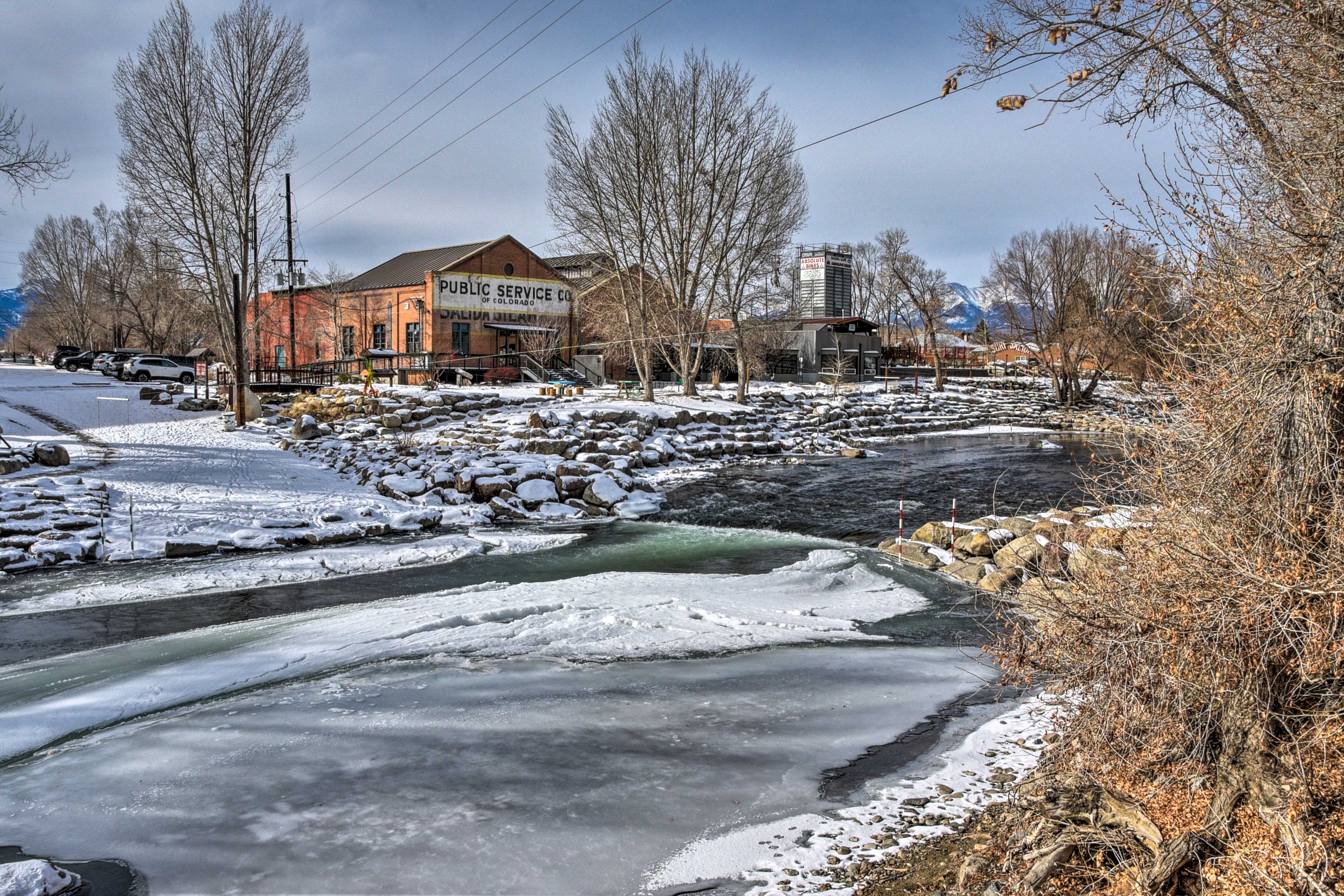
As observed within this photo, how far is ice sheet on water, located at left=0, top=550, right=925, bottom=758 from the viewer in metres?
7.20

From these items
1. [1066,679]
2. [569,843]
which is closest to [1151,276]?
[1066,679]

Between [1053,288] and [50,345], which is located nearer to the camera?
[1053,288]

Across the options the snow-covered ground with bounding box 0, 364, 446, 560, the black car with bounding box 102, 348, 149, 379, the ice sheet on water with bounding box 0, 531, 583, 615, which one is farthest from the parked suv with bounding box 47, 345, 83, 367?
the ice sheet on water with bounding box 0, 531, 583, 615

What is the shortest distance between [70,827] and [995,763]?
589 centimetres

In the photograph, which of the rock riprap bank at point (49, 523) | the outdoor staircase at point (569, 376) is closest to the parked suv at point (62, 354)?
the outdoor staircase at point (569, 376)

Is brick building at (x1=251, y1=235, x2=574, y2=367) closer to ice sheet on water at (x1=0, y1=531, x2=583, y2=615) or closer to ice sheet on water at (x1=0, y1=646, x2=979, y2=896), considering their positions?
ice sheet on water at (x1=0, y1=531, x2=583, y2=615)

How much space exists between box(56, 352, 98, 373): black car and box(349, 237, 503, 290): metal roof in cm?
1824

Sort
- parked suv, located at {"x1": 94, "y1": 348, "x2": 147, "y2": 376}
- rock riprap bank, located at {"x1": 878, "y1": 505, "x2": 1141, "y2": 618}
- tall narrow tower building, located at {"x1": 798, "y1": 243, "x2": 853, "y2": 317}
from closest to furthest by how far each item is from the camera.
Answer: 1. rock riprap bank, located at {"x1": 878, "y1": 505, "x2": 1141, "y2": 618}
2. parked suv, located at {"x1": 94, "y1": 348, "x2": 147, "y2": 376}
3. tall narrow tower building, located at {"x1": 798, "y1": 243, "x2": 853, "y2": 317}

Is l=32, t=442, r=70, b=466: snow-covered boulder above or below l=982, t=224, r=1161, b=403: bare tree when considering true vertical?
below

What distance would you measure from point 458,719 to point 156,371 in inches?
1722

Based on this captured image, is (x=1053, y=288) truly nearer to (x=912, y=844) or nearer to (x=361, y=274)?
(x=361, y=274)

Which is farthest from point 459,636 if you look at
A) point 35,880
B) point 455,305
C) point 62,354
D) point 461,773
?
point 62,354

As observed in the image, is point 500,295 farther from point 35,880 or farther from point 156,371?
point 35,880

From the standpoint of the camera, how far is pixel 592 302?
127 ft
